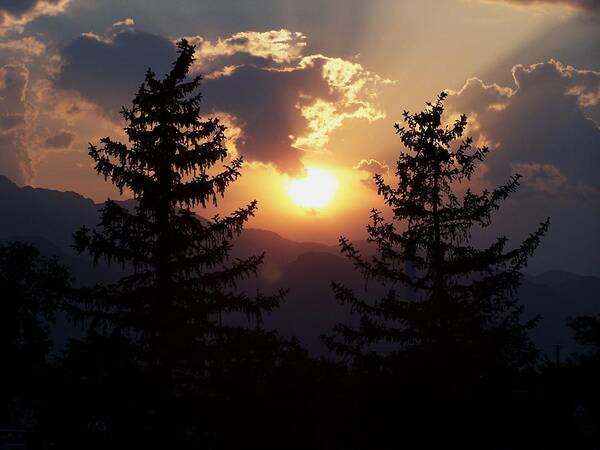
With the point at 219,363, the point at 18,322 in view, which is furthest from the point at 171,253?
the point at 18,322

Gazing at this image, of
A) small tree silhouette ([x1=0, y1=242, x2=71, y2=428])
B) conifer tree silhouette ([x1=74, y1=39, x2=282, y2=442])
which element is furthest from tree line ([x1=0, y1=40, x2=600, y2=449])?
small tree silhouette ([x1=0, y1=242, x2=71, y2=428])

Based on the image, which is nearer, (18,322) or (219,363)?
(219,363)

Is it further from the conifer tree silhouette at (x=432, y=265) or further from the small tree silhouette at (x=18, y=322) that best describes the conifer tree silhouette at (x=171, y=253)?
the small tree silhouette at (x=18, y=322)

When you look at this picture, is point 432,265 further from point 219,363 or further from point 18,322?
point 18,322

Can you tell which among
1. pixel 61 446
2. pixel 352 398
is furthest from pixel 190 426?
pixel 352 398

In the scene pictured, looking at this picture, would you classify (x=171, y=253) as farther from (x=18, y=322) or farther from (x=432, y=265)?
(x=18, y=322)

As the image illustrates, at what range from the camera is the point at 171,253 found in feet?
61.7

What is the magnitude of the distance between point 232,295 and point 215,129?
5102mm

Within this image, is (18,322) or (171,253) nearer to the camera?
(171,253)

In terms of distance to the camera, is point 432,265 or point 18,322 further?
point 18,322

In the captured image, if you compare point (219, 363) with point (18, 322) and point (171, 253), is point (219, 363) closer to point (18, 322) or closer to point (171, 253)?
point (171, 253)

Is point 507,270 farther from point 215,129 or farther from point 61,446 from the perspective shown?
point 61,446

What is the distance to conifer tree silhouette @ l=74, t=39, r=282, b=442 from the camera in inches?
717

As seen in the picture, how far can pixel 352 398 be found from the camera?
1755cm
